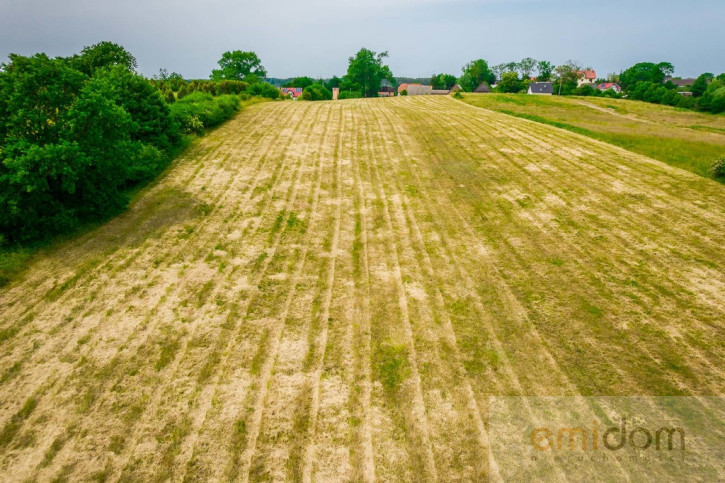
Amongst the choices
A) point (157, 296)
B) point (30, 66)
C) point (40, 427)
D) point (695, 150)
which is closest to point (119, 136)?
point (30, 66)

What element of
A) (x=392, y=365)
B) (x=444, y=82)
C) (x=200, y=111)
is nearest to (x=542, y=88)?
(x=444, y=82)

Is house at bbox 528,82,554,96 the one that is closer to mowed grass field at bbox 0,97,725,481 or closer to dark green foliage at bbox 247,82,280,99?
dark green foliage at bbox 247,82,280,99

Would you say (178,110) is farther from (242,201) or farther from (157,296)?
(157,296)

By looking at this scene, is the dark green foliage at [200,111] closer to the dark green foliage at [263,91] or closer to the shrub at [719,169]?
the dark green foliage at [263,91]

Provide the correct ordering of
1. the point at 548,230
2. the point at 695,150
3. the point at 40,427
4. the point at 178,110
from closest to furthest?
the point at 40,427 → the point at 548,230 → the point at 695,150 → the point at 178,110

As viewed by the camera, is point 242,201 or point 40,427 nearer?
point 40,427

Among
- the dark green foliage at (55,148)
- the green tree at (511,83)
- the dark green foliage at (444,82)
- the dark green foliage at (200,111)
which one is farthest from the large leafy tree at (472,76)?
the dark green foliage at (55,148)
